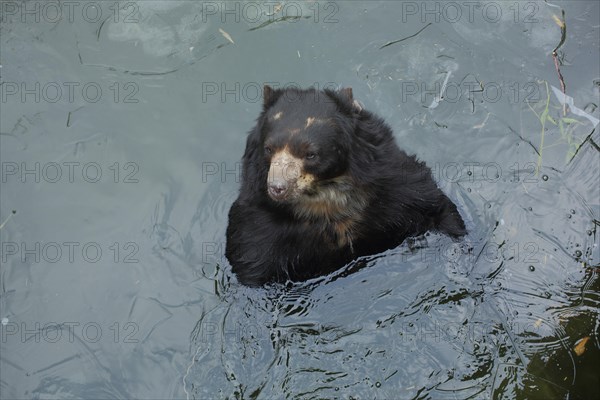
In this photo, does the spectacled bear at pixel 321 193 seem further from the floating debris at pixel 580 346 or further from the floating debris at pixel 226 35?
the floating debris at pixel 226 35

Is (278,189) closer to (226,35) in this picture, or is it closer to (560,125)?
(226,35)

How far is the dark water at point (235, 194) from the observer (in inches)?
222

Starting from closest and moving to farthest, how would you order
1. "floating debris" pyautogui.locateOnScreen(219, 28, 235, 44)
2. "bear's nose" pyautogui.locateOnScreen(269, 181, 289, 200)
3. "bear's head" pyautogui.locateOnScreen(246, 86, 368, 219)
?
"bear's nose" pyautogui.locateOnScreen(269, 181, 289, 200) → "bear's head" pyautogui.locateOnScreen(246, 86, 368, 219) → "floating debris" pyautogui.locateOnScreen(219, 28, 235, 44)

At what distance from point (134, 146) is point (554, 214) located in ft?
12.8

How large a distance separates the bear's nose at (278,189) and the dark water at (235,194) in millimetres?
1403

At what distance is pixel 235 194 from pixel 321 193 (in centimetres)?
143

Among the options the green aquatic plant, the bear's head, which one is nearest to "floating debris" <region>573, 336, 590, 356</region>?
the green aquatic plant

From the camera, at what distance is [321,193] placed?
548 cm

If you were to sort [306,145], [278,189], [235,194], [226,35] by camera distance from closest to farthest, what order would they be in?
[278,189], [306,145], [235,194], [226,35]

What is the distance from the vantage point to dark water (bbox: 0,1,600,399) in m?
5.64

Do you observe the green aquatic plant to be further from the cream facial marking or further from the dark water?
the cream facial marking

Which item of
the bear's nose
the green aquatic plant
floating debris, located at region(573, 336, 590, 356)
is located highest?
the bear's nose

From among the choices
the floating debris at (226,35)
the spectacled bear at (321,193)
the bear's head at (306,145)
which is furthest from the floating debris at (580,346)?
the floating debris at (226,35)

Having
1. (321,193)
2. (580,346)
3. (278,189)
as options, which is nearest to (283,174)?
(278,189)
